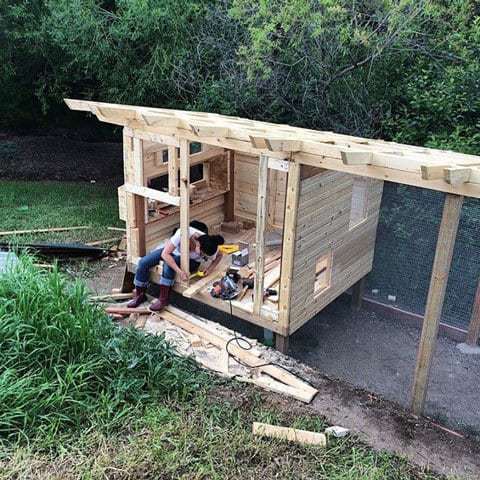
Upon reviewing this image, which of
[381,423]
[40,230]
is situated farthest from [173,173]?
[40,230]

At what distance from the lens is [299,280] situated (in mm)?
6023

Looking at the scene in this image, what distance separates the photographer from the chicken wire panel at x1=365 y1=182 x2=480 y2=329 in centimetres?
607

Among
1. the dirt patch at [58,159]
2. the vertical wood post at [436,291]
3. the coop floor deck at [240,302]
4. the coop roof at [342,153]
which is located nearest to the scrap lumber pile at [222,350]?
the coop floor deck at [240,302]

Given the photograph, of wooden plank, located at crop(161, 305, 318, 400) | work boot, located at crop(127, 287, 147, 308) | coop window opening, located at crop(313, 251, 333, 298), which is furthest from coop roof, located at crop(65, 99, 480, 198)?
wooden plank, located at crop(161, 305, 318, 400)

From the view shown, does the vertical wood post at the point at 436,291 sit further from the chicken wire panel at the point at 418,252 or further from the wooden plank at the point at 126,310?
the wooden plank at the point at 126,310

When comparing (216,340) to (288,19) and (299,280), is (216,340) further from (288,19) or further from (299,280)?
(288,19)

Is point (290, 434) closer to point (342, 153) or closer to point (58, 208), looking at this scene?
point (342, 153)

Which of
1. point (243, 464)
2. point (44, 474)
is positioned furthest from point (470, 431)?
point (44, 474)

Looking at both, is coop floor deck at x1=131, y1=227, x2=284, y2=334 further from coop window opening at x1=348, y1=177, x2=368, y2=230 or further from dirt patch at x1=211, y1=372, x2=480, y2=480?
coop window opening at x1=348, y1=177, x2=368, y2=230

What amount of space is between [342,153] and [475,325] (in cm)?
342

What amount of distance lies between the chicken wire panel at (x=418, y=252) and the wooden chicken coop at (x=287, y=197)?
0.41m

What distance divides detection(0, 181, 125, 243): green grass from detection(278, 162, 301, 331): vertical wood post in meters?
4.80

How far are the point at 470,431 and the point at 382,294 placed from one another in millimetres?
2164

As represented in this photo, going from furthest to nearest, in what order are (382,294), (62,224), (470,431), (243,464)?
1. (62,224)
2. (382,294)
3. (470,431)
4. (243,464)
